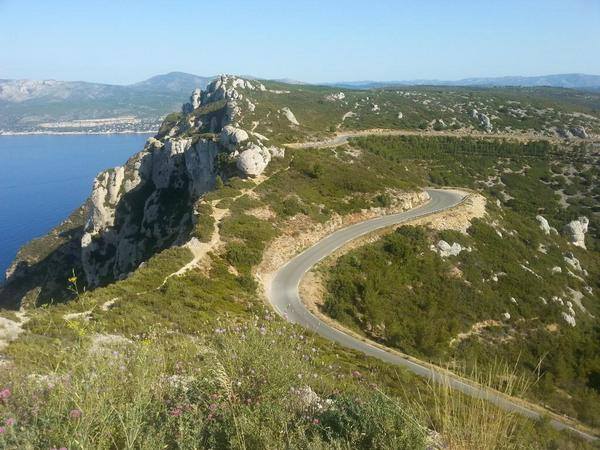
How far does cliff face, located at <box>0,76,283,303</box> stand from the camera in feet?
176

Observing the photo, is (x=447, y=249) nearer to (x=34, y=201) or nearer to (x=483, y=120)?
(x=483, y=120)

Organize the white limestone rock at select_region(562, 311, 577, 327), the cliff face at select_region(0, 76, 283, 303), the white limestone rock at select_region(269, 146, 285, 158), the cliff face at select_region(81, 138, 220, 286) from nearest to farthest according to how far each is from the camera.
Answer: the white limestone rock at select_region(562, 311, 577, 327), the cliff face at select_region(0, 76, 283, 303), the white limestone rock at select_region(269, 146, 285, 158), the cliff face at select_region(81, 138, 220, 286)

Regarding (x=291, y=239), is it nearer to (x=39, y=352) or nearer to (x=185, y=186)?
(x=39, y=352)

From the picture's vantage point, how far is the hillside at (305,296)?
5.84 m

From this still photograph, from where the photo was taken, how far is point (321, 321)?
27.4 metres

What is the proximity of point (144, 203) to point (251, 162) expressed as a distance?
30151 millimetres

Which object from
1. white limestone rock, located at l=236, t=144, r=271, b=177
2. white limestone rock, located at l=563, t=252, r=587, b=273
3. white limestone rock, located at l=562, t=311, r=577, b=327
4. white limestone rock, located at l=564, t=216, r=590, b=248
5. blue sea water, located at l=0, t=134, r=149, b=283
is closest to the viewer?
white limestone rock, located at l=562, t=311, r=577, b=327

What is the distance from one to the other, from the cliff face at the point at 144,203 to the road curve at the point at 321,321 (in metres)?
15.7

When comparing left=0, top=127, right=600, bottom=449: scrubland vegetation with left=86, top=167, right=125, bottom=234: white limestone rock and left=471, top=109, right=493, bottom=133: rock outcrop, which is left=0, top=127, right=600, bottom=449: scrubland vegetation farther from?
left=471, top=109, right=493, bottom=133: rock outcrop

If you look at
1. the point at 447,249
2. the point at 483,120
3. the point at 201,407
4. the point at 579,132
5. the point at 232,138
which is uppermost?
the point at 483,120

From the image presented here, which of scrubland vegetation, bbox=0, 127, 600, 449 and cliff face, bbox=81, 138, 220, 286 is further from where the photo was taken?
cliff face, bbox=81, 138, 220, 286

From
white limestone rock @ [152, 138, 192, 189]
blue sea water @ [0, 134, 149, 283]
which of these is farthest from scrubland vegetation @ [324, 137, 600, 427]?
blue sea water @ [0, 134, 149, 283]

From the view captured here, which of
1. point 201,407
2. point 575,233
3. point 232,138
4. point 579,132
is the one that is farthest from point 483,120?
point 201,407

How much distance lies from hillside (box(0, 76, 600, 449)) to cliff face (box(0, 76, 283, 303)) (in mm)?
404
